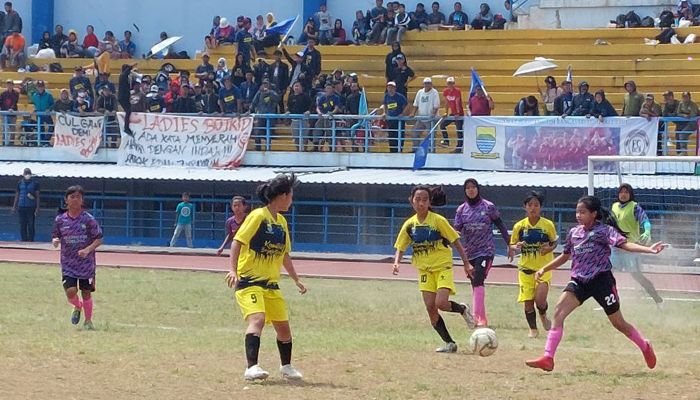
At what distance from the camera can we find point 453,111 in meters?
31.5

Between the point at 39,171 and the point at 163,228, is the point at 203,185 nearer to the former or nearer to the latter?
the point at 163,228

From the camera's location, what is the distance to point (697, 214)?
880 inches

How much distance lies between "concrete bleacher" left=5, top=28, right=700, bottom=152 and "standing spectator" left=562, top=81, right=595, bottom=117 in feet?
8.65

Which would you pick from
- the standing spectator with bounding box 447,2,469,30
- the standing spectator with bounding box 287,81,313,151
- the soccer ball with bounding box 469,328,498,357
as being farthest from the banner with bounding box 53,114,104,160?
the soccer ball with bounding box 469,328,498,357

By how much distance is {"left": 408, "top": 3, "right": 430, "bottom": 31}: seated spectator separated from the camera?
119ft

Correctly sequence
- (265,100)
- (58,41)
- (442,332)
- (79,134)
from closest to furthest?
(442,332), (265,100), (79,134), (58,41)

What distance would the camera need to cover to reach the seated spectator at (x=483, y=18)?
36469 millimetres

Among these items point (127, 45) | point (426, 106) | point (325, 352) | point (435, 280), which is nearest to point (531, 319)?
point (435, 280)

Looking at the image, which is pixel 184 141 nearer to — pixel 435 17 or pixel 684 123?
pixel 435 17

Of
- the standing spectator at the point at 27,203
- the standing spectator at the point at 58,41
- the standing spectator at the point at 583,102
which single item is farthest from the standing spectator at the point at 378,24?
the standing spectator at the point at 27,203

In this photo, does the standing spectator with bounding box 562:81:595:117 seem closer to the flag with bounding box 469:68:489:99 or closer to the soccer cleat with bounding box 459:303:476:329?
the flag with bounding box 469:68:489:99

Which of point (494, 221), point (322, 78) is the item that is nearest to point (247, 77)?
point (322, 78)

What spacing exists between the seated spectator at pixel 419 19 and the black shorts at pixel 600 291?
24341 mm

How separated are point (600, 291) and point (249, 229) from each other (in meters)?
3.24
